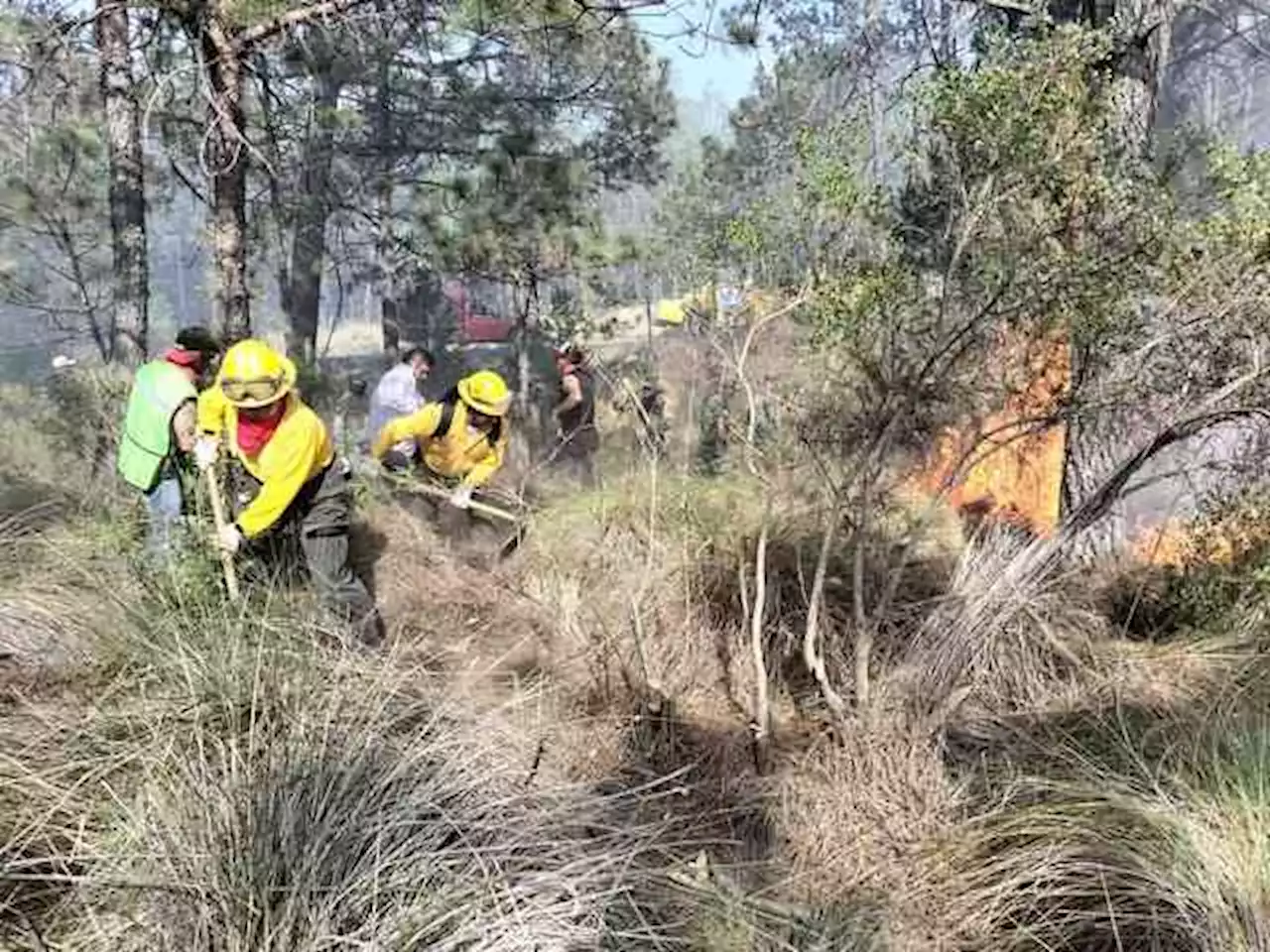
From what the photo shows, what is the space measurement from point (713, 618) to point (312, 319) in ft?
37.9

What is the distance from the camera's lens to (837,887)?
3.50m

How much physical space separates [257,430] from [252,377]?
30 centimetres

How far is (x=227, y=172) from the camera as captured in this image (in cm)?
561

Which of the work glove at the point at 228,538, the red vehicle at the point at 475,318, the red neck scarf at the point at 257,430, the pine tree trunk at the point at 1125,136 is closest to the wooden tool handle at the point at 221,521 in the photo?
the work glove at the point at 228,538

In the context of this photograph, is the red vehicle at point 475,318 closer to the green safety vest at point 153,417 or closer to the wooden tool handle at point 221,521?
the green safety vest at point 153,417

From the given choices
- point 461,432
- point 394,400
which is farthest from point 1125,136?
point 394,400

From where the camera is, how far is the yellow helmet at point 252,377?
4.48 meters

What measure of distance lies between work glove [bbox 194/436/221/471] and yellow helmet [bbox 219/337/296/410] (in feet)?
0.84

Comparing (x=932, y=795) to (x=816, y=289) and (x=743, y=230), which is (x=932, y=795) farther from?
(x=743, y=230)

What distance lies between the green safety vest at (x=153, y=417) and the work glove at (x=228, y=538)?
3.58 feet

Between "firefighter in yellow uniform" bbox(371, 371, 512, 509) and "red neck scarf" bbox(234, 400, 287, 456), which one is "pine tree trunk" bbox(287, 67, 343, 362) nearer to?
"firefighter in yellow uniform" bbox(371, 371, 512, 509)

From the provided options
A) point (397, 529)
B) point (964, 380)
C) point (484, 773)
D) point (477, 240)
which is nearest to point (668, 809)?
point (484, 773)

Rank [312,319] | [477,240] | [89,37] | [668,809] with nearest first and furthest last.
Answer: [668,809]
[89,37]
[477,240]
[312,319]

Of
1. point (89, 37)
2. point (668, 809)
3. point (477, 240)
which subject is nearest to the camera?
point (668, 809)
